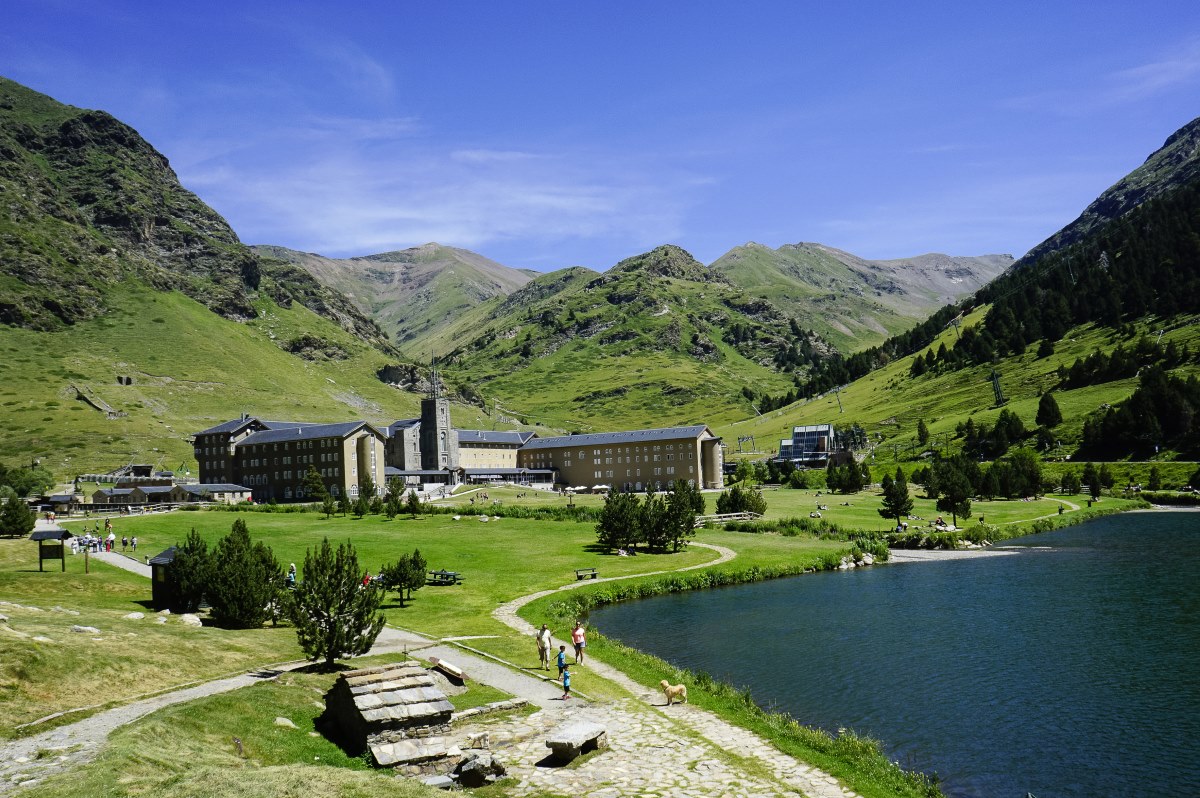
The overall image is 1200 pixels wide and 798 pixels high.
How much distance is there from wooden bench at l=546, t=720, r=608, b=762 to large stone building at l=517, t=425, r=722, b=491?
139307mm

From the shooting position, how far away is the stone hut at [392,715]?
2416cm

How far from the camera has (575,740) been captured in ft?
79.4

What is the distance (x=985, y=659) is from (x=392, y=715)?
3209cm

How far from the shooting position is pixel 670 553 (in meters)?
83.4

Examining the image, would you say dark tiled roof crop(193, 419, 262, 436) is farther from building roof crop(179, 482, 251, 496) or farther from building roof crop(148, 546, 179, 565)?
building roof crop(148, 546, 179, 565)

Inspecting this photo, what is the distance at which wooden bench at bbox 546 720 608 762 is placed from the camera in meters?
24.1

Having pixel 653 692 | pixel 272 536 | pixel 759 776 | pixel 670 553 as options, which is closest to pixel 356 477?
pixel 272 536

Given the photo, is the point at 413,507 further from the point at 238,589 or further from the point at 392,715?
the point at 392,715

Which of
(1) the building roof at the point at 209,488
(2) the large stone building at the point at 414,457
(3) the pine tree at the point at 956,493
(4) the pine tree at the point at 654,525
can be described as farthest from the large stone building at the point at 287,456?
(3) the pine tree at the point at 956,493

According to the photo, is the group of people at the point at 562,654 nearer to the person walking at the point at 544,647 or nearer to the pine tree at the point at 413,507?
the person walking at the point at 544,647

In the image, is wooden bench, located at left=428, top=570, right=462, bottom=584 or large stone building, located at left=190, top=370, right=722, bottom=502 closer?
wooden bench, located at left=428, top=570, right=462, bottom=584

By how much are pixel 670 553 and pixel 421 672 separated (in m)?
57.4

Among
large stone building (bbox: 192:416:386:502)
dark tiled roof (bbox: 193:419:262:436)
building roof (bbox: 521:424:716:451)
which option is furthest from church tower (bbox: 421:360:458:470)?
dark tiled roof (bbox: 193:419:262:436)

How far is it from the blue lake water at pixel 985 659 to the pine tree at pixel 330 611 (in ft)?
56.5
